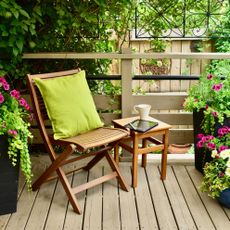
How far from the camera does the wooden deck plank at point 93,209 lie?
2.43 metres

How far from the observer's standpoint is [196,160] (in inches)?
126

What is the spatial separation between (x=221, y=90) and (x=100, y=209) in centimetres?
129

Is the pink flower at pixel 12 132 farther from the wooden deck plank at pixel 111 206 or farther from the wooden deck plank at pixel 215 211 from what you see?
the wooden deck plank at pixel 215 211

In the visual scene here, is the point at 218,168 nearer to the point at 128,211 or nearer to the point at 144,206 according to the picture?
the point at 144,206

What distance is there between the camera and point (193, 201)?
8.89ft

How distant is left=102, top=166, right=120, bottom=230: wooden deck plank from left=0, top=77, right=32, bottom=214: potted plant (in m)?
0.58

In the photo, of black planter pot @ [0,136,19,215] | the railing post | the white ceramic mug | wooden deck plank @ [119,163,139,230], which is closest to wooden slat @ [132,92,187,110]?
the railing post

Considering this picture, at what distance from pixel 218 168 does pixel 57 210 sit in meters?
1.17

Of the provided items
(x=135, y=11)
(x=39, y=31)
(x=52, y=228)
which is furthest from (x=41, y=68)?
(x=52, y=228)

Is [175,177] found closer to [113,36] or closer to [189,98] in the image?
[189,98]

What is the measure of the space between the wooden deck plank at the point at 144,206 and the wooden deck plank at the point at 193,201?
0.27 metres

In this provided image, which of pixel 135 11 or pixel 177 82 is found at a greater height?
pixel 135 11

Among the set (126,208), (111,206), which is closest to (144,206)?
(126,208)

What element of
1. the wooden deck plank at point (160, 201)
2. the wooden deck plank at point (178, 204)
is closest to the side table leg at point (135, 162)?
the wooden deck plank at point (160, 201)
